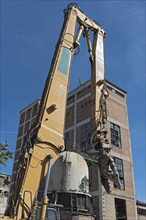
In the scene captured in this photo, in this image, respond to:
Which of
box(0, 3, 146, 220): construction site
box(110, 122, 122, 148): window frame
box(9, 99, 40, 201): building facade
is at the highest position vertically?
box(9, 99, 40, 201): building facade

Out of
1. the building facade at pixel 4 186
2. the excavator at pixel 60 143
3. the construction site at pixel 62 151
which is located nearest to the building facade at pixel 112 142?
the construction site at pixel 62 151

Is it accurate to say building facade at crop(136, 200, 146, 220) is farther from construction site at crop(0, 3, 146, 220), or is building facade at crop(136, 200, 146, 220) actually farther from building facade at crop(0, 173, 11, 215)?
construction site at crop(0, 3, 146, 220)

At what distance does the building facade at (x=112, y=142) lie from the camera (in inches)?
963

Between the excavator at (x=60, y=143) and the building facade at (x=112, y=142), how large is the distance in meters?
12.1

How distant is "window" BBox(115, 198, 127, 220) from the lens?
2547 centimetres

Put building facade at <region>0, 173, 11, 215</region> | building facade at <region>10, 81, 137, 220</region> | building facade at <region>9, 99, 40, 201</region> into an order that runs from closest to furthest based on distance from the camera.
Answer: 1. building facade at <region>10, 81, 137, 220</region>
2. building facade at <region>0, 173, 11, 215</region>
3. building facade at <region>9, 99, 40, 201</region>

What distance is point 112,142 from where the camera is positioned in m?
28.4

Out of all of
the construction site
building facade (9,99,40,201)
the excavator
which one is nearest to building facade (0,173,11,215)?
building facade (9,99,40,201)

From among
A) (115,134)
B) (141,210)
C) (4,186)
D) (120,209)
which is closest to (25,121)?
(4,186)

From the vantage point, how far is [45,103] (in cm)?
771

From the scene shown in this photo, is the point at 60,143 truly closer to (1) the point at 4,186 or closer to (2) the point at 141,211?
(2) the point at 141,211

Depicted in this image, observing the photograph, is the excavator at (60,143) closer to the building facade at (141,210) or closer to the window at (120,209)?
the window at (120,209)

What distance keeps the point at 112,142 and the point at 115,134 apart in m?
1.34

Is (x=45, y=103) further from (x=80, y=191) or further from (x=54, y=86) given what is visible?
(x=80, y=191)
